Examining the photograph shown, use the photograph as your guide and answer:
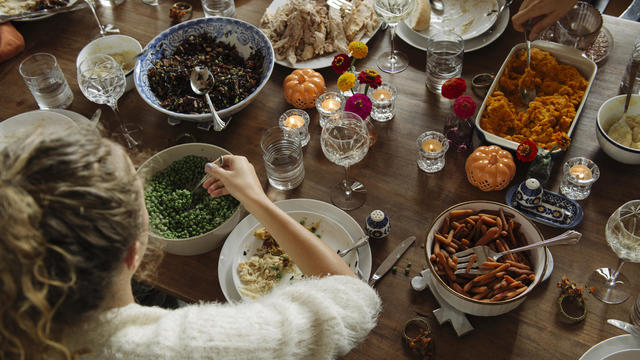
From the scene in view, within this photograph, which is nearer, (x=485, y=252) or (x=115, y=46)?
(x=485, y=252)

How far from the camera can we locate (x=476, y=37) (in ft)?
6.85

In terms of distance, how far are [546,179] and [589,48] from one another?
2.37ft

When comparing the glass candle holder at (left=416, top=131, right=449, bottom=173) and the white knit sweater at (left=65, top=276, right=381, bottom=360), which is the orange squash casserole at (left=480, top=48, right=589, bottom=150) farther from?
the white knit sweater at (left=65, top=276, right=381, bottom=360)

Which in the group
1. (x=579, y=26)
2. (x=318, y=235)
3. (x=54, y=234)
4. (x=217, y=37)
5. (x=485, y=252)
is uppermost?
(x=54, y=234)

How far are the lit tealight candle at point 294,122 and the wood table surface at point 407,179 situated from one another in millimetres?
93

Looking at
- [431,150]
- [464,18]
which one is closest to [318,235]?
[431,150]

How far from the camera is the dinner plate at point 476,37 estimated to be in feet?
6.76

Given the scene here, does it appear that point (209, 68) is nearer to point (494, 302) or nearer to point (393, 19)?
point (393, 19)

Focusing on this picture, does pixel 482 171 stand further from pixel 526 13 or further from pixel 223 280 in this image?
pixel 223 280

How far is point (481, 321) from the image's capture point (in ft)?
4.38

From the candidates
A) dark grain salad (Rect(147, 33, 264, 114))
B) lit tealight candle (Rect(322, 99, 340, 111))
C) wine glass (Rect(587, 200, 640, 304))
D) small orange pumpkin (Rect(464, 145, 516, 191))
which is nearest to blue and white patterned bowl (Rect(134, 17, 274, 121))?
dark grain salad (Rect(147, 33, 264, 114))

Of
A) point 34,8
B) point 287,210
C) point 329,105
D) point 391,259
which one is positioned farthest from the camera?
point 34,8

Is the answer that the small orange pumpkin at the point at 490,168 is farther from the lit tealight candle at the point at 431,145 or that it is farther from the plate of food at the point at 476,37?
the plate of food at the point at 476,37

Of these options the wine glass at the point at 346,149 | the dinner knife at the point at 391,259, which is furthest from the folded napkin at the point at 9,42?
the dinner knife at the point at 391,259
